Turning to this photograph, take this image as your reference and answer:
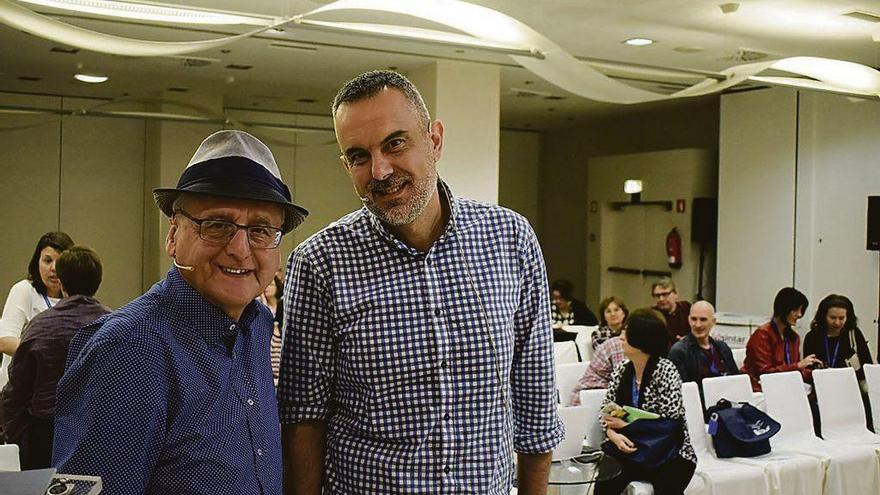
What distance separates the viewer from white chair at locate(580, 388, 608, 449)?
5.67 metres

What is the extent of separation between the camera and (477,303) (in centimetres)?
197

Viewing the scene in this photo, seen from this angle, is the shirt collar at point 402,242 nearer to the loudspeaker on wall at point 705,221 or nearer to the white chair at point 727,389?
the white chair at point 727,389

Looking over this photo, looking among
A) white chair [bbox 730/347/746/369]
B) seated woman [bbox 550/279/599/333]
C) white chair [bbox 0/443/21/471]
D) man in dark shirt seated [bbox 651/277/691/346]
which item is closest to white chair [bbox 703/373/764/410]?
white chair [bbox 730/347/746/369]

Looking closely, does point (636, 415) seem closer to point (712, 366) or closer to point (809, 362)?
point (712, 366)

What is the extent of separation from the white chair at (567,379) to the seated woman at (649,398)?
37.6 inches

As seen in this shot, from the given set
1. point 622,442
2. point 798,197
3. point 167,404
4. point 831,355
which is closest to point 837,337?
point 831,355

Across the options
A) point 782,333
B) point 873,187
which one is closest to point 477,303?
point 782,333

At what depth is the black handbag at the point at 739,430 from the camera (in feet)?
19.9

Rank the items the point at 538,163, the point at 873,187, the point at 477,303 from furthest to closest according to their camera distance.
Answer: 1. the point at 538,163
2. the point at 873,187
3. the point at 477,303

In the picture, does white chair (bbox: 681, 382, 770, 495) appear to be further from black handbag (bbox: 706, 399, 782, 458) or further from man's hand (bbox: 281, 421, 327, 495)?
man's hand (bbox: 281, 421, 327, 495)

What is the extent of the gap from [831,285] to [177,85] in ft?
29.8

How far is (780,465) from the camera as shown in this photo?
6.05m

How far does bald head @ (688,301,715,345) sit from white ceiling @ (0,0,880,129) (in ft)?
8.18

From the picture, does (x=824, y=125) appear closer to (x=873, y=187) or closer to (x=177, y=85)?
(x=873, y=187)
